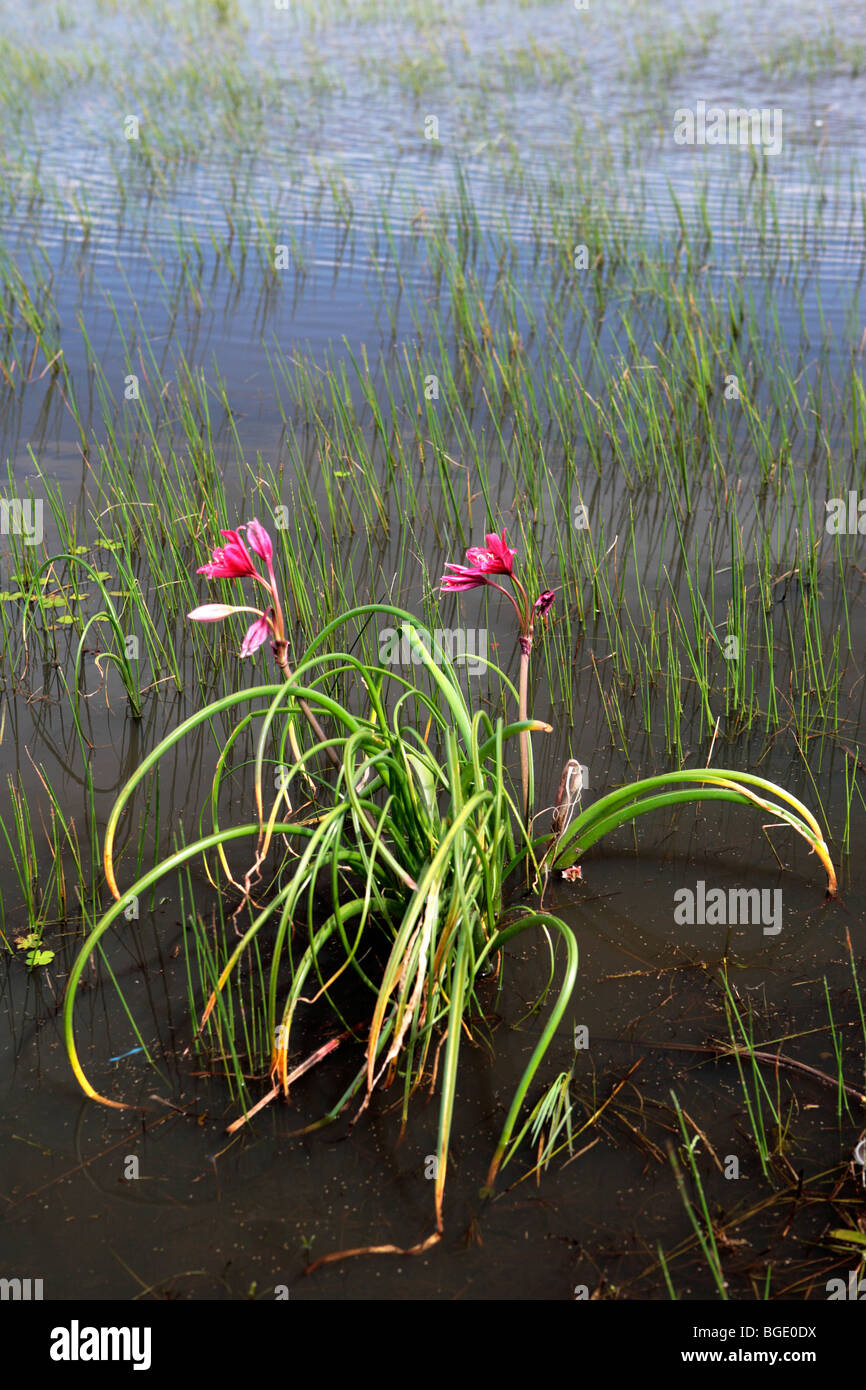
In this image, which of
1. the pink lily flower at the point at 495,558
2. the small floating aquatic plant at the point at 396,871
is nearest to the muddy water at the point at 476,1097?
the small floating aquatic plant at the point at 396,871

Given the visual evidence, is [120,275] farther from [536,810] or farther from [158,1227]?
[158,1227]

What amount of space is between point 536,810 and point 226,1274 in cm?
154

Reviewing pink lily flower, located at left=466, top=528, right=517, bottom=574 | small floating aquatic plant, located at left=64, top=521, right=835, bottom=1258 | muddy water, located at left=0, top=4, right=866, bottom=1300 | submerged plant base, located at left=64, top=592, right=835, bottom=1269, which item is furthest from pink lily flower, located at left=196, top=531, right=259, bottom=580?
muddy water, located at left=0, top=4, right=866, bottom=1300

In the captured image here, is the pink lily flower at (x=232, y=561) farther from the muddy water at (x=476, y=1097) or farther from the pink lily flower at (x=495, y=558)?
the muddy water at (x=476, y=1097)

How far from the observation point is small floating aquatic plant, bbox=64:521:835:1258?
202 cm

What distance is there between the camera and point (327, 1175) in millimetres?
2014

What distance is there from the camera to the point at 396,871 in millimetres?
2285

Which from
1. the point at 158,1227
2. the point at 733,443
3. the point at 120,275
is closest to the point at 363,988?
the point at 158,1227

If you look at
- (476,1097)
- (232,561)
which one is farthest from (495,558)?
(476,1097)

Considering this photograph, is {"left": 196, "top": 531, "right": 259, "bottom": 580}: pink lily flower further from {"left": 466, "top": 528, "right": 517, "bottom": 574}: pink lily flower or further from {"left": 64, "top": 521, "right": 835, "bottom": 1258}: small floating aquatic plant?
{"left": 466, "top": 528, "right": 517, "bottom": 574}: pink lily flower

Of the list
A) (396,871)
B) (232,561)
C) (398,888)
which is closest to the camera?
(232,561)

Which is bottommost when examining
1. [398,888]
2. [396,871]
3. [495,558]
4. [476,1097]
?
[476,1097]

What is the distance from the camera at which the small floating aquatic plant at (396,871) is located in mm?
2020

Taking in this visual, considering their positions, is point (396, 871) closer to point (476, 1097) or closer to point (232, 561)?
point (476, 1097)
